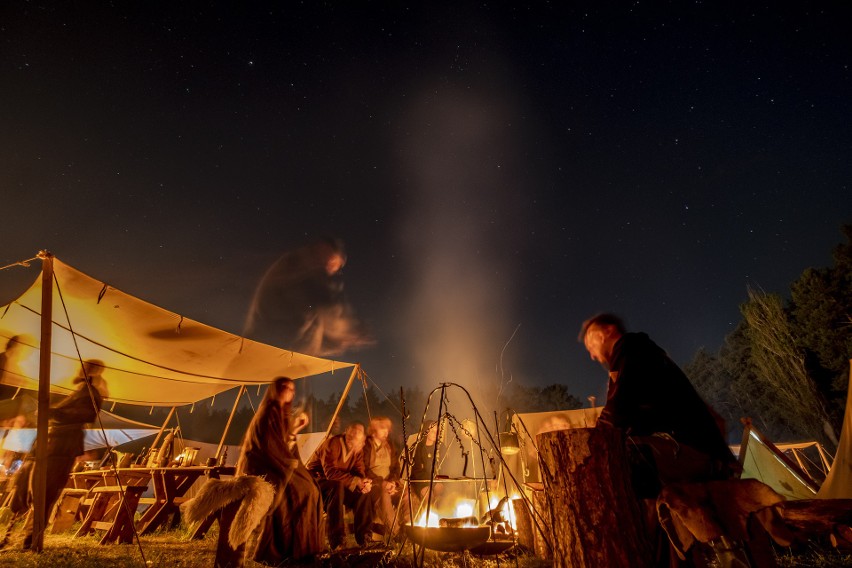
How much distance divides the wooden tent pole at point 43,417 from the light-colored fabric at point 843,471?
27.1 ft

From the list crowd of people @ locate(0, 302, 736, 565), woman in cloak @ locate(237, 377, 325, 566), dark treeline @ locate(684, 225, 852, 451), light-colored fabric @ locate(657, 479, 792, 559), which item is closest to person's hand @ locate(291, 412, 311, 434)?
crowd of people @ locate(0, 302, 736, 565)

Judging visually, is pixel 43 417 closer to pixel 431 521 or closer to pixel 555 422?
pixel 431 521

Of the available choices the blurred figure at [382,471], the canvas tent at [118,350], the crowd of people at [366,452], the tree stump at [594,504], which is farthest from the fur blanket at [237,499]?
the tree stump at [594,504]

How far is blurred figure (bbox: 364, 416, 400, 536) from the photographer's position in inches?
217

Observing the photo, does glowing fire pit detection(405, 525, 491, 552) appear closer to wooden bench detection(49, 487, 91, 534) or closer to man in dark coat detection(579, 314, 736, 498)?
man in dark coat detection(579, 314, 736, 498)

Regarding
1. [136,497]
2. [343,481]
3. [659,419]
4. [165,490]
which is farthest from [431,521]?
[136,497]

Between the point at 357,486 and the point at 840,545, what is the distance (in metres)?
4.81

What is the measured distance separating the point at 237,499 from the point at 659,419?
3330 millimetres

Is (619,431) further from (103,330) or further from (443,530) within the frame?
(103,330)

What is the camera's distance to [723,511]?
1898 millimetres

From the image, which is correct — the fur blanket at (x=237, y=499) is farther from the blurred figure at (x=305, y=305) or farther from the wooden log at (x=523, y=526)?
the blurred figure at (x=305, y=305)

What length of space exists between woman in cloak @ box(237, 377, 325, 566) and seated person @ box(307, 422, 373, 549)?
101cm

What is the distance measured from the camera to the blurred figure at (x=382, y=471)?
552 centimetres

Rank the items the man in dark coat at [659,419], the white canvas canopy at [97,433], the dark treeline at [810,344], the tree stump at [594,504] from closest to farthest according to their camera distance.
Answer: the tree stump at [594,504]
the man in dark coat at [659,419]
the white canvas canopy at [97,433]
the dark treeline at [810,344]
